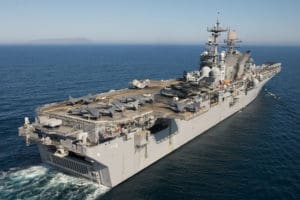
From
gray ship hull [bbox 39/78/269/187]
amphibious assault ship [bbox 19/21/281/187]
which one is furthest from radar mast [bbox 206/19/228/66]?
gray ship hull [bbox 39/78/269/187]

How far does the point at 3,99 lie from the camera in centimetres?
5269

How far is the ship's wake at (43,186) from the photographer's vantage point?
25.0 meters

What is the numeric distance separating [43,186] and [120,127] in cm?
819

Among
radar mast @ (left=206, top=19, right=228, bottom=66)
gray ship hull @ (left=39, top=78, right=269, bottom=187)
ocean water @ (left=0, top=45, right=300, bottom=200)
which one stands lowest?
ocean water @ (left=0, top=45, right=300, bottom=200)

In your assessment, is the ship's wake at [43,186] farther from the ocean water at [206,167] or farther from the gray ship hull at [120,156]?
the gray ship hull at [120,156]

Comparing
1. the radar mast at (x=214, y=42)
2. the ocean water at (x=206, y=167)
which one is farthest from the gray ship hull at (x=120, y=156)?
the radar mast at (x=214, y=42)

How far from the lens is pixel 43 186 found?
26219 mm

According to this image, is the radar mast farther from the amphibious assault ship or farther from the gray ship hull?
the gray ship hull

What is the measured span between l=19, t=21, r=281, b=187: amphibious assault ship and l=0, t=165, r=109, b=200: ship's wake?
2.75 feet

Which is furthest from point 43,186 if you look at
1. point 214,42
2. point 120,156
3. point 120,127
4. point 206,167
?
point 214,42

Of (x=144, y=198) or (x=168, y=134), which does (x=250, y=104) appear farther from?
(x=144, y=198)

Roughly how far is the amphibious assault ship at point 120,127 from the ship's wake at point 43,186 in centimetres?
84

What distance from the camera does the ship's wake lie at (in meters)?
25.0

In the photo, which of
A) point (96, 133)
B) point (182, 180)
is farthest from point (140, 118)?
point (182, 180)
